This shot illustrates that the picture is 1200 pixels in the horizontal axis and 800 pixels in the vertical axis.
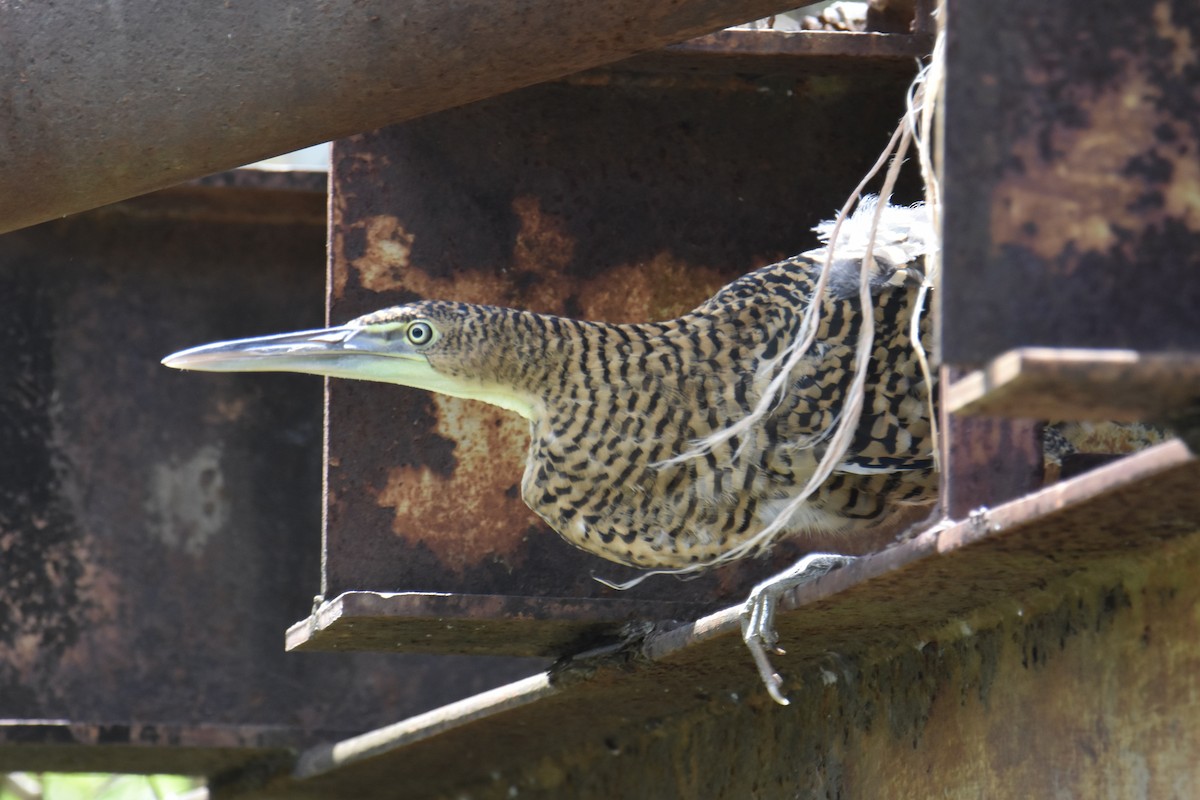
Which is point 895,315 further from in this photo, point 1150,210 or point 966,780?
point 1150,210

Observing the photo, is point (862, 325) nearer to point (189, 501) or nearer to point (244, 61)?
point (244, 61)

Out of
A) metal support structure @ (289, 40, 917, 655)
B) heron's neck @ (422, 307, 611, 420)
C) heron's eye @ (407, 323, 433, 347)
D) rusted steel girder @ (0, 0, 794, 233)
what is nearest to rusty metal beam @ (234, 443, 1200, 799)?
metal support structure @ (289, 40, 917, 655)

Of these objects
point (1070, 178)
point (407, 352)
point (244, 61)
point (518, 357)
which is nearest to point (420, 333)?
point (407, 352)

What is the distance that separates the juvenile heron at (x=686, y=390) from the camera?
120 inches

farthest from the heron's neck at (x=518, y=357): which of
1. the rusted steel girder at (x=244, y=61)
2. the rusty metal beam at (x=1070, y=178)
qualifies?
the rusty metal beam at (x=1070, y=178)

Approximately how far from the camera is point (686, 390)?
3139mm

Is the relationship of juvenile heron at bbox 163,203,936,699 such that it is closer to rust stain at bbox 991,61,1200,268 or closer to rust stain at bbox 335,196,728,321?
rust stain at bbox 335,196,728,321

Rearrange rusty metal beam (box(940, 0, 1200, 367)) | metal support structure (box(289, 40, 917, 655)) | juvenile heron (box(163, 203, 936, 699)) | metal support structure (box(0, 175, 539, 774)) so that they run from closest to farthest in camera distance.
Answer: rusty metal beam (box(940, 0, 1200, 367)) < juvenile heron (box(163, 203, 936, 699)) < metal support structure (box(289, 40, 917, 655)) < metal support structure (box(0, 175, 539, 774))

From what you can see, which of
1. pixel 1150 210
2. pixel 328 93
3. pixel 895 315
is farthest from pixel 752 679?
pixel 1150 210

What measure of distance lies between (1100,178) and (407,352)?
1634 mm

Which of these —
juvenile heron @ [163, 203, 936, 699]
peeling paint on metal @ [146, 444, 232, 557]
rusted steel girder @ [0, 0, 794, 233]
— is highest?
rusted steel girder @ [0, 0, 794, 233]

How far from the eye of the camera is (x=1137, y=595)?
2184 millimetres

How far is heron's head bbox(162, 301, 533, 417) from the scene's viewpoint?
3082 mm

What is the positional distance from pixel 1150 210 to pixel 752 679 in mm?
1728
